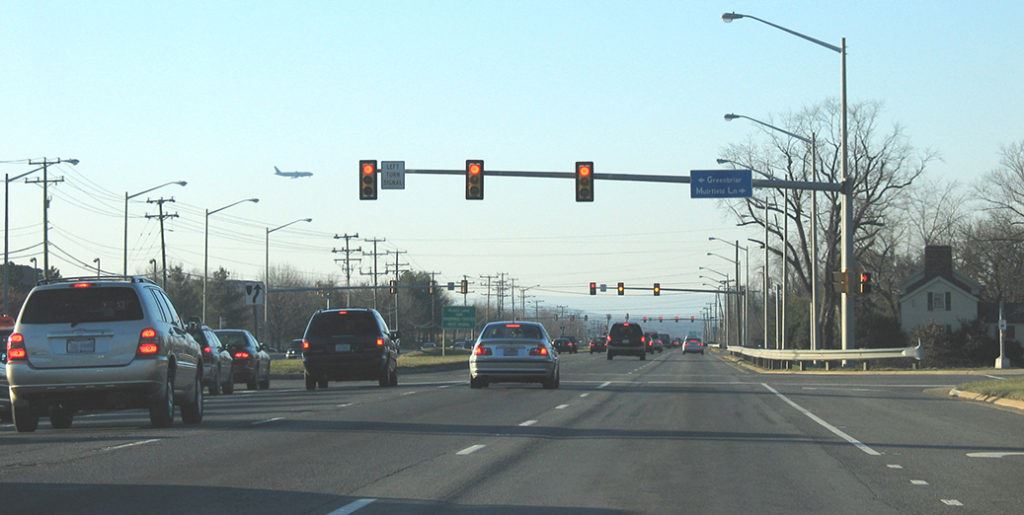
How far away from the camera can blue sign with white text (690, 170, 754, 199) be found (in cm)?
4206

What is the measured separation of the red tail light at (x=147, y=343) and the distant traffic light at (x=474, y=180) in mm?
20637

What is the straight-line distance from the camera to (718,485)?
496 inches

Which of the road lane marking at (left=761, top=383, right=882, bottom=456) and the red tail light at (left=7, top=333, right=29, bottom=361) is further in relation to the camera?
the red tail light at (left=7, top=333, right=29, bottom=361)

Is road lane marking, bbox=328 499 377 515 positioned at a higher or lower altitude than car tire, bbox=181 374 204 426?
lower

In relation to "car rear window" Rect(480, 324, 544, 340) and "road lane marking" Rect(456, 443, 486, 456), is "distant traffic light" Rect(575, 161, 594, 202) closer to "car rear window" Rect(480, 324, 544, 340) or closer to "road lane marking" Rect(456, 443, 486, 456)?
"car rear window" Rect(480, 324, 544, 340)

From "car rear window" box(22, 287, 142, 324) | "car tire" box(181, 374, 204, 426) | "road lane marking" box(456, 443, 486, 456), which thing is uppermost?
"car rear window" box(22, 287, 142, 324)

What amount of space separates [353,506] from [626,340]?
211 feet

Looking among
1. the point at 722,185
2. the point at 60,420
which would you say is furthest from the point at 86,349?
the point at 722,185

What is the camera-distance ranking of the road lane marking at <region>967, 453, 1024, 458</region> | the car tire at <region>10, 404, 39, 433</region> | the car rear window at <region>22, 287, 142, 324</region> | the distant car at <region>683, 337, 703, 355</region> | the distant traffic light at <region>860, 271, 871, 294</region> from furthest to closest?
1. the distant car at <region>683, 337, 703, 355</region>
2. the distant traffic light at <region>860, 271, 871, 294</region>
3. the car tire at <region>10, 404, 39, 433</region>
4. the car rear window at <region>22, 287, 142, 324</region>
5. the road lane marking at <region>967, 453, 1024, 458</region>

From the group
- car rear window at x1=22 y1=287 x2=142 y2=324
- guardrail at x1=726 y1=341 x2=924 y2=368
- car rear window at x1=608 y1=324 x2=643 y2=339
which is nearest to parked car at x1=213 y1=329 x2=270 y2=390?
car rear window at x1=22 y1=287 x2=142 y2=324

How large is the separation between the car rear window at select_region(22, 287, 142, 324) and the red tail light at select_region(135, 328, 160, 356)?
0.23 m

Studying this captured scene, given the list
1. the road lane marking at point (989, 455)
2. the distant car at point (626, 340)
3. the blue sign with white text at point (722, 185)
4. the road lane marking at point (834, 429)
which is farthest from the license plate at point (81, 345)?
the distant car at point (626, 340)

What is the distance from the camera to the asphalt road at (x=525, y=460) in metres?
11.3

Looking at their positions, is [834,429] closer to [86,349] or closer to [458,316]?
[86,349]
